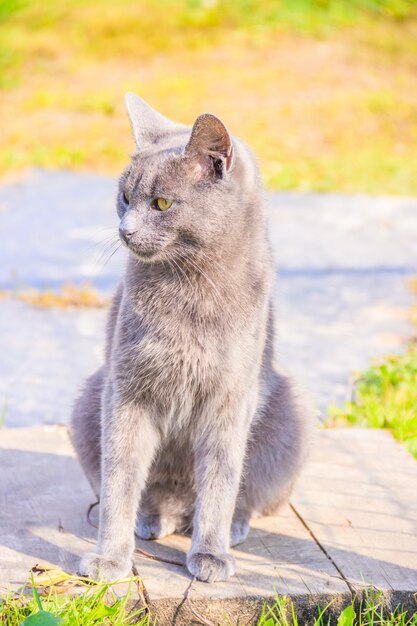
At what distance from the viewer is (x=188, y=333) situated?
79.9 inches

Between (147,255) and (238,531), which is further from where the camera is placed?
(238,531)

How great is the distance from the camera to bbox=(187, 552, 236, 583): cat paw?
2.01 m

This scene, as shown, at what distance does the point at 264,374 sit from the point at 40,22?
11981mm

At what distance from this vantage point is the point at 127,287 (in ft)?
6.90

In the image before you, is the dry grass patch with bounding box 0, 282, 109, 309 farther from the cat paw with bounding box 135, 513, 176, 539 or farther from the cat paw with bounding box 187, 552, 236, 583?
the cat paw with bounding box 187, 552, 236, 583

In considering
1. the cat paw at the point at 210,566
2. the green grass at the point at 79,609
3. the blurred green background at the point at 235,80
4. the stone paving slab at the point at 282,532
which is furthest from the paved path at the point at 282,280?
the green grass at the point at 79,609

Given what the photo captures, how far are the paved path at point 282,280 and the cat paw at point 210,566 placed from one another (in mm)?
1194

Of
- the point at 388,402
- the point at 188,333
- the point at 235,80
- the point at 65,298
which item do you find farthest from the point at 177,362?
the point at 235,80

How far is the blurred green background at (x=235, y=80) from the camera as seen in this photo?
779 cm

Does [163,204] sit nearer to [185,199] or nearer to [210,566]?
[185,199]

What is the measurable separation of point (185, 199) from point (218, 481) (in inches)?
27.1

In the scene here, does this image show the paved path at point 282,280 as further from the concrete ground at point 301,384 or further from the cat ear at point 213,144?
the cat ear at point 213,144

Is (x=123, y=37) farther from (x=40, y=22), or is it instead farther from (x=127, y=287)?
(x=127, y=287)

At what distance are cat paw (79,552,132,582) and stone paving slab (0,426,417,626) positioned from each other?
6 cm
